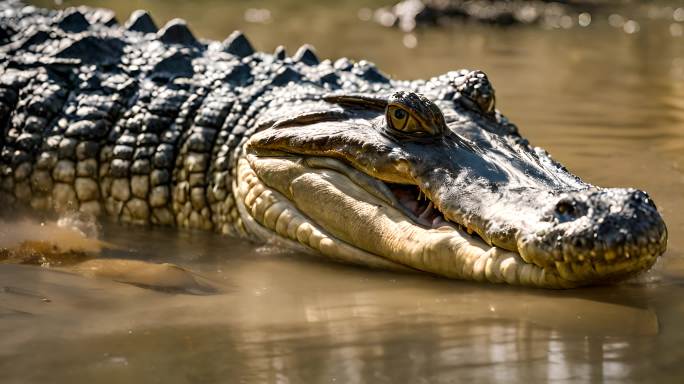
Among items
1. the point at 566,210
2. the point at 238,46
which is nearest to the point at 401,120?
the point at 566,210

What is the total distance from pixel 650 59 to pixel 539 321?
7.98 metres

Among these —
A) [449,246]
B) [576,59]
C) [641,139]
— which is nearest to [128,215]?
[449,246]

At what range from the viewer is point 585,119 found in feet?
23.8

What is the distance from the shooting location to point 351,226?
13.1 ft

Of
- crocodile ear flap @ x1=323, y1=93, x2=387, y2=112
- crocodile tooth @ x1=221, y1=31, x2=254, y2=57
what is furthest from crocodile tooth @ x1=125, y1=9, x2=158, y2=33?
crocodile ear flap @ x1=323, y1=93, x2=387, y2=112

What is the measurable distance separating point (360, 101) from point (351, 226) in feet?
2.26

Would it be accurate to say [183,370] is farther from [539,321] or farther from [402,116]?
[402,116]

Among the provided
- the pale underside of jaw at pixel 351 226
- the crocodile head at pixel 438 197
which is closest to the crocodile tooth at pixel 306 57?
the crocodile head at pixel 438 197

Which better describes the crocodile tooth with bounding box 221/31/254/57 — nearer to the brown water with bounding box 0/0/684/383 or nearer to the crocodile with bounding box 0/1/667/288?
the crocodile with bounding box 0/1/667/288

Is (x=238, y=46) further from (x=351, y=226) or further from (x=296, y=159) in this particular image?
(x=351, y=226)

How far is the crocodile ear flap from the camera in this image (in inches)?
172

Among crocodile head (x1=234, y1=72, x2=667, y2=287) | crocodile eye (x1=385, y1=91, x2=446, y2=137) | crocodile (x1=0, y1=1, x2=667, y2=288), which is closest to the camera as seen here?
crocodile head (x1=234, y1=72, x2=667, y2=287)

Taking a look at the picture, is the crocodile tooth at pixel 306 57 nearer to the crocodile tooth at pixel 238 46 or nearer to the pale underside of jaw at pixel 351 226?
the crocodile tooth at pixel 238 46

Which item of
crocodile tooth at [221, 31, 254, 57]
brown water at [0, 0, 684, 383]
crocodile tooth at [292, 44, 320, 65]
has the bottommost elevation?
brown water at [0, 0, 684, 383]
